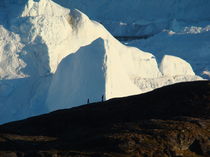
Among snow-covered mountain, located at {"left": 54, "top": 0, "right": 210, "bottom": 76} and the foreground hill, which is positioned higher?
snow-covered mountain, located at {"left": 54, "top": 0, "right": 210, "bottom": 76}

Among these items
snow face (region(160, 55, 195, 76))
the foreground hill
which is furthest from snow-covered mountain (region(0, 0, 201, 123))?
the foreground hill

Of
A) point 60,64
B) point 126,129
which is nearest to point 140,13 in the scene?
point 60,64

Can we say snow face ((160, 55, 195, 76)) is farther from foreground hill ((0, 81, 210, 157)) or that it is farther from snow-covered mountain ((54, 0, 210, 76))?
foreground hill ((0, 81, 210, 157))

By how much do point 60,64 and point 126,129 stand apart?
28135 mm

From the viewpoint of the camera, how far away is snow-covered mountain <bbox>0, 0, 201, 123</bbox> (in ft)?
150

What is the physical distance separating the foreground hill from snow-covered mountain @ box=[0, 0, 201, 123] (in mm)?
19741

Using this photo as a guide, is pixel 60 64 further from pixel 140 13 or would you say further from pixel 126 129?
pixel 140 13

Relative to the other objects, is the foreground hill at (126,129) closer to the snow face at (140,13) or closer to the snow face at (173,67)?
the snow face at (173,67)

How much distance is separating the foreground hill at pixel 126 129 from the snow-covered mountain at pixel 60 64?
1974 centimetres

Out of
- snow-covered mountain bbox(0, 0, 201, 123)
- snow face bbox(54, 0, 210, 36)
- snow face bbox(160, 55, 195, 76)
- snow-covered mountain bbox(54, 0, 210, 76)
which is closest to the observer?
snow-covered mountain bbox(0, 0, 201, 123)

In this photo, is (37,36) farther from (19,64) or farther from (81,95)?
(81,95)

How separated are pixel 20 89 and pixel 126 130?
30081mm

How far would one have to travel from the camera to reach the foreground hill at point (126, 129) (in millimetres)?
18984

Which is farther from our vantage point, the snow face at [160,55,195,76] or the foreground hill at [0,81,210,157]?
the snow face at [160,55,195,76]
